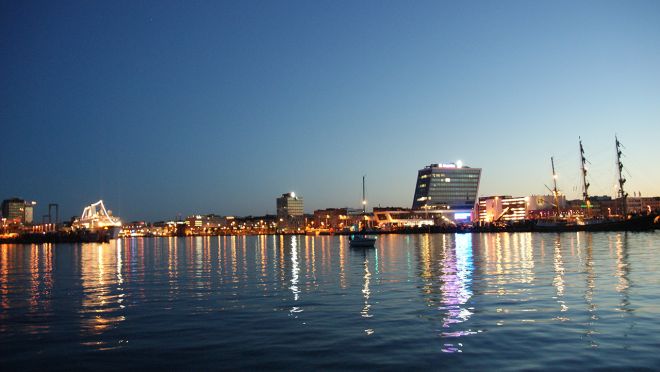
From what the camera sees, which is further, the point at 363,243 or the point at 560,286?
the point at 363,243

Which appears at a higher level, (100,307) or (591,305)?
(100,307)

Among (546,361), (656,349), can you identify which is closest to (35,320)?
(546,361)

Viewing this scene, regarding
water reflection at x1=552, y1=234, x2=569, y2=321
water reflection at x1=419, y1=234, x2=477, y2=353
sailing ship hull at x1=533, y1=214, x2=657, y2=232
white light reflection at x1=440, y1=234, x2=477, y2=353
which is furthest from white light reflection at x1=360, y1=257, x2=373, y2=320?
sailing ship hull at x1=533, y1=214, x2=657, y2=232

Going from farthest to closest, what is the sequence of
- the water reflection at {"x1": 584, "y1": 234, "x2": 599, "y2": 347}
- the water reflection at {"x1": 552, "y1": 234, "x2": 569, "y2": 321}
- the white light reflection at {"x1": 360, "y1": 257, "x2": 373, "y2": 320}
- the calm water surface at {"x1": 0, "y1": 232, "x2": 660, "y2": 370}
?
1. the white light reflection at {"x1": 360, "y1": 257, "x2": 373, "y2": 320}
2. the water reflection at {"x1": 552, "y1": 234, "x2": 569, "y2": 321}
3. the water reflection at {"x1": 584, "y1": 234, "x2": 599, "y2": 347}
4. the calm water surface at {"x1": 0, "y1": 232, "x2": 660, "y2": 370}

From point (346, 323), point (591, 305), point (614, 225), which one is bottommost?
point (614, 225)

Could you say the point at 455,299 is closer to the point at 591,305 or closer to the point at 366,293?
the point at 366,293

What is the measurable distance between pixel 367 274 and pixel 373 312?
58.2 feet

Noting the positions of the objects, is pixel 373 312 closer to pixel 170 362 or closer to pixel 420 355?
pixel 420 355

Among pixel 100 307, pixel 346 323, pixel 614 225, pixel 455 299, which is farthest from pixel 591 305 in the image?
pixel 614 225

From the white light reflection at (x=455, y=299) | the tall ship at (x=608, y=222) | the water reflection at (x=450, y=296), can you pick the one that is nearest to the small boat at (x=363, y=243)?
the water reflection at (x=450, y=296)

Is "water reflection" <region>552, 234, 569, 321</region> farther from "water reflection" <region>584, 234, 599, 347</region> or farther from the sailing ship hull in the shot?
the sailing ship hull

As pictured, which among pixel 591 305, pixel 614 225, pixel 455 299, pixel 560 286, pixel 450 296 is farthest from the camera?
pixel 614 225

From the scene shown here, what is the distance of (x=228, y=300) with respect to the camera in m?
27.1

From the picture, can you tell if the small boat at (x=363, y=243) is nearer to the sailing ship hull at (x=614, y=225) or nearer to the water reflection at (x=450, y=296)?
the water reflection at (x=450, y=296)
